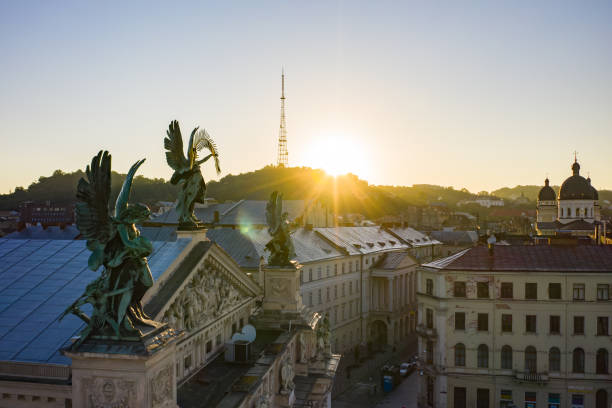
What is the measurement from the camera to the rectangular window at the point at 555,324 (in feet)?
140

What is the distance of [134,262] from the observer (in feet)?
36.4

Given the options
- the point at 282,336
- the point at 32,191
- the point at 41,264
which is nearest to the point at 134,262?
the point at 41,264

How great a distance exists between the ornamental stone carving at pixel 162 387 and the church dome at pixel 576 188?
144 m

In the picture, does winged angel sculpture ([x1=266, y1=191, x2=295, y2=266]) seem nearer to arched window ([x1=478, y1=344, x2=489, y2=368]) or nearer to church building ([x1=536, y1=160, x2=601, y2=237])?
arched window ([x1=478, y1=344, x2=489, y2=368])

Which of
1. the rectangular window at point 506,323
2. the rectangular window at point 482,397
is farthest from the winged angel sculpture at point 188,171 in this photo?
the rectangular window at point 482,397

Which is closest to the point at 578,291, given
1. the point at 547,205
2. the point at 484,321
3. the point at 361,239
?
the point at 484,321

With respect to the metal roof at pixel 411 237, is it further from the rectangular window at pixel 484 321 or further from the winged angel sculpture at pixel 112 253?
the winged angel sculpture at pixel 112 253

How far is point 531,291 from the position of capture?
1700 inches

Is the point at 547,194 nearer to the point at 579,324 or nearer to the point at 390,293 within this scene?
the point at 390,293

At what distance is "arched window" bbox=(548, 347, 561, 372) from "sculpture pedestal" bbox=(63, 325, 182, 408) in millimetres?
40860

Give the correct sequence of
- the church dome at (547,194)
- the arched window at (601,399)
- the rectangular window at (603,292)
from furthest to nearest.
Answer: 1. the church dome at (547,194)
2. the rectangular window at (603,292)
3. the arched window at (601,399)

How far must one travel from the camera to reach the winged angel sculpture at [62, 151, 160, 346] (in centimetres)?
1064

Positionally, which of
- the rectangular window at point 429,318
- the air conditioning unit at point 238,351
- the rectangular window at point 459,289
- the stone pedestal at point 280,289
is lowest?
the rectangular window at point 429,318

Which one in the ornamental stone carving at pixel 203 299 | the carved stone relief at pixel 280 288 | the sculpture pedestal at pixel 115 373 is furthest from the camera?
the carved stone relief at pixel 280 288
